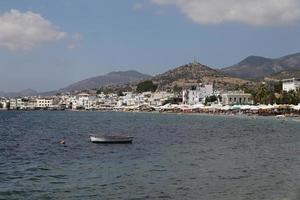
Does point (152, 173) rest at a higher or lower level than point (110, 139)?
lower

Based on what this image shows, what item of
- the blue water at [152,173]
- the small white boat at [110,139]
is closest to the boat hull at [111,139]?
the small white boat at [110,139]

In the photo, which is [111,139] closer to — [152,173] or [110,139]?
[110,139]

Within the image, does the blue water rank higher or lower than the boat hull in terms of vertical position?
lower

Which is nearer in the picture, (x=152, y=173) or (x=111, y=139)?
(x=152, y=173)

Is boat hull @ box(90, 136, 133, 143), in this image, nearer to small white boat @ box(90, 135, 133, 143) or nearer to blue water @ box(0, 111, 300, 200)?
small white boat @ box(90, 135, 133, 143)

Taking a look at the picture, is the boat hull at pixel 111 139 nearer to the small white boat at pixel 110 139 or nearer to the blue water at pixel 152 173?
the small white boat at pixel 110 139

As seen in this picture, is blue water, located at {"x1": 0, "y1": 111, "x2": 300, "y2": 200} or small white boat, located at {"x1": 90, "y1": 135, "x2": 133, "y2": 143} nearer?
blue water, located at {"x1": 0, "y1": 111, "x2": 300, "y2": 200}

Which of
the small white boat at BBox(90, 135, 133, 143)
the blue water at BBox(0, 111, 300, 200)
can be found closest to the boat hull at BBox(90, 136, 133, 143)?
the small white boat at BBox(90, 135, 133, 143)

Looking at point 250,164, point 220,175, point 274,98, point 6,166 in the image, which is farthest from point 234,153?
point 274,98

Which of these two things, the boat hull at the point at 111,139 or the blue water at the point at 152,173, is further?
the boat hull at the point at 111,139

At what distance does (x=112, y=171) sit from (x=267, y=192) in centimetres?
907

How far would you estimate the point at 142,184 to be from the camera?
2273 centimetres

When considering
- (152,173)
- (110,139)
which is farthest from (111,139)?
(152,173)

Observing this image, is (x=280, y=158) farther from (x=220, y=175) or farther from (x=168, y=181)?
(x=168, y=181)
